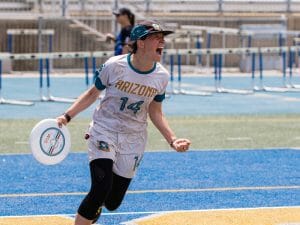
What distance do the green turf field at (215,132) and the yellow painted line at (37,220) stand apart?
4.79m

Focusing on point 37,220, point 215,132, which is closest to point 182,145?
point 37,220

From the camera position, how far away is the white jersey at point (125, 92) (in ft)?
24.2

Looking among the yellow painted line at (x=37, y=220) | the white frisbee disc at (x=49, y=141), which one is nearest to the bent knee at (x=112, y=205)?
the white frisbee disc at (x=49, y=141)

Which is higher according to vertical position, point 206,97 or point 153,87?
point 153,87

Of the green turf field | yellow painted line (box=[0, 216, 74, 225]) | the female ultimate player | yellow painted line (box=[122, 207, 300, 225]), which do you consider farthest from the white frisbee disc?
the green turf field

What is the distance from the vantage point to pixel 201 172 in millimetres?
11711

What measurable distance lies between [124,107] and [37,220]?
5.68ft

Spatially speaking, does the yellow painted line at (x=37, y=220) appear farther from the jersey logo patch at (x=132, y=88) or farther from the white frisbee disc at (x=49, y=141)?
the jersey logo patch at (x=132, y=88)

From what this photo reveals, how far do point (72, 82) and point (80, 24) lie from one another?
4.74 m

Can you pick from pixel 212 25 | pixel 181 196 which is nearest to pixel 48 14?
pixel 212 25

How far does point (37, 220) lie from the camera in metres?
8.55

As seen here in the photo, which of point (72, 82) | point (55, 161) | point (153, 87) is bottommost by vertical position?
point (72, 82)

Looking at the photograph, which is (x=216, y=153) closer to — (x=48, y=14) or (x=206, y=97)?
(x=206, y=97)

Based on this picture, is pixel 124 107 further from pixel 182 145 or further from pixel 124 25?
pixel 124 25
